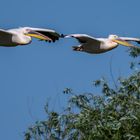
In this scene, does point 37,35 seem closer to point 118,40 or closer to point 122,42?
point 118,40

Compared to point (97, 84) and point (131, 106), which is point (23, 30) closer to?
point (131, 106)

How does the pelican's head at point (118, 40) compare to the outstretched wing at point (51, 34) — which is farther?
the pelican's head at point (118, 40)

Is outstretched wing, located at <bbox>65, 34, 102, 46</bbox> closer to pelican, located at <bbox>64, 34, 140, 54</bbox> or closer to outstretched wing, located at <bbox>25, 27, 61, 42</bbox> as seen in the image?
pelican, located at <bbox>64, 34, 140, 54</bbox>

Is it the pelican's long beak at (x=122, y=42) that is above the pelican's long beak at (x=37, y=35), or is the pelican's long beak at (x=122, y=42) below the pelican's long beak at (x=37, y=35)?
below

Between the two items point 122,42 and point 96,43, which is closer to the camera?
point 96,43

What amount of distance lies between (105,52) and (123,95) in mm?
6940

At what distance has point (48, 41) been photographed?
7.41 meters

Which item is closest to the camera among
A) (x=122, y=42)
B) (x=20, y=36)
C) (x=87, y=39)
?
(x=20, y=36)

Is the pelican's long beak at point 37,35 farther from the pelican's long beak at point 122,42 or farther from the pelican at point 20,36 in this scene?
the pelican's long beak at point 122,42

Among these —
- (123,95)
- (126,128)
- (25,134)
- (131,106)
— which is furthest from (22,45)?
(25,134)

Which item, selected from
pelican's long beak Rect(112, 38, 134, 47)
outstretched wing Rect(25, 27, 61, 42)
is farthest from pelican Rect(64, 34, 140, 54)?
outstretched wing Rect(25, 27, 61, 42)

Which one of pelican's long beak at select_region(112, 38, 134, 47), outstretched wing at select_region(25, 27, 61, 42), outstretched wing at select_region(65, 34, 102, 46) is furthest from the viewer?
pelican's long beak at select_region(112, 38, 134, 47)

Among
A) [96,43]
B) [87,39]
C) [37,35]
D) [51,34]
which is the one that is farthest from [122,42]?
[37,35]

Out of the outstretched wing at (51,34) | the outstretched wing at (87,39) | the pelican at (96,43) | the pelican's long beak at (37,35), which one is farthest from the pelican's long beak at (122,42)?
the pelican's long beak at (37,35)
